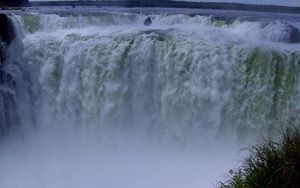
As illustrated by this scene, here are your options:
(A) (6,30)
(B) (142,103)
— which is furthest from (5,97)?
(B) (142,103)

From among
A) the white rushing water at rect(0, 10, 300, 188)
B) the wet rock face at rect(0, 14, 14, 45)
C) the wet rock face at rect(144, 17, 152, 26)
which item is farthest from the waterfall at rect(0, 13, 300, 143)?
the wet rock face at rect(144, 17, 152, 26)

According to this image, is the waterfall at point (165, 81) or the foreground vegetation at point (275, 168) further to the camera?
the waterfall at point (165, 81)

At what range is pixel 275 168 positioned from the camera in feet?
14.1

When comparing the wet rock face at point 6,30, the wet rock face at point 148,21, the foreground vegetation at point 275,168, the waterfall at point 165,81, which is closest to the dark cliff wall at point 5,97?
the wet rock face at point 6,30

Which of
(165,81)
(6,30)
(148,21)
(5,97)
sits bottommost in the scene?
(165,81)

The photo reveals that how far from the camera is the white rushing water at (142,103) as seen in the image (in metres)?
9.34

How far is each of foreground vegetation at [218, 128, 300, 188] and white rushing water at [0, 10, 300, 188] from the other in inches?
168

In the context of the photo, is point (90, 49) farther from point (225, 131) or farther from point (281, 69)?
point (281, 69)

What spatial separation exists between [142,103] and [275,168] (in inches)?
248

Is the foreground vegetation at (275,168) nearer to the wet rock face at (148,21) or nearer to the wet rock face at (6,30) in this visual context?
the wet rock face at (6,30)

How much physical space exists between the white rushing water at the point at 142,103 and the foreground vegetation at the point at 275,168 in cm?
426

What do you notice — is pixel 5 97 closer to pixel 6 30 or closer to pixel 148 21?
pixel 6 30

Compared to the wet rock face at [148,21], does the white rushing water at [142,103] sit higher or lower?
lower

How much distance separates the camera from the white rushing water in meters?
9.34
